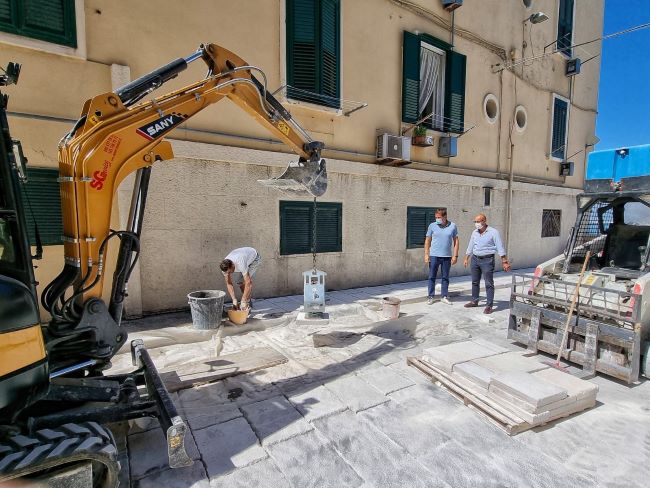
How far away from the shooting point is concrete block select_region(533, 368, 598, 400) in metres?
3.41

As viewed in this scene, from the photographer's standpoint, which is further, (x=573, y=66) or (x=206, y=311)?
(x=573, y=66)

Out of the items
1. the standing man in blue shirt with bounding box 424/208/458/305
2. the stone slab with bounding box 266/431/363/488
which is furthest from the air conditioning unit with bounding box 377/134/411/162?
the stone slab with bounding box 266/431/363/488

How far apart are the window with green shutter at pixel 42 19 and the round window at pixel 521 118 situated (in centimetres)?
1153

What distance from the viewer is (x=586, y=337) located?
4.20 m

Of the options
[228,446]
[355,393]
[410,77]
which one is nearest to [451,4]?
[410,77]

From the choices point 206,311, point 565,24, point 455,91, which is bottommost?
point 206,311

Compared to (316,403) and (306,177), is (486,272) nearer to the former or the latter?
(306,177)

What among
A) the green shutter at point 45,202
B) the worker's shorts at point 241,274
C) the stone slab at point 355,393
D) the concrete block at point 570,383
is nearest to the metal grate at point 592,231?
the concrete block at point 570,383

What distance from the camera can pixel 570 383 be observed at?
11.7ft

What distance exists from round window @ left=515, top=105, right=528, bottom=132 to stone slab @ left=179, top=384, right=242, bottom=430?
11.7 m

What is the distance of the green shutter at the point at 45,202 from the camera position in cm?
491

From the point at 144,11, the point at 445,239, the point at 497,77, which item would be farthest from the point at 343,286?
the point at 497,77

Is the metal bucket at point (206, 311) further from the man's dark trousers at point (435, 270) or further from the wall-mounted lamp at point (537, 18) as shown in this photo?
the wall-mounted lamp at point (537, 18)

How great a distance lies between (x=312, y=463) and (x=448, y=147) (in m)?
8.52
